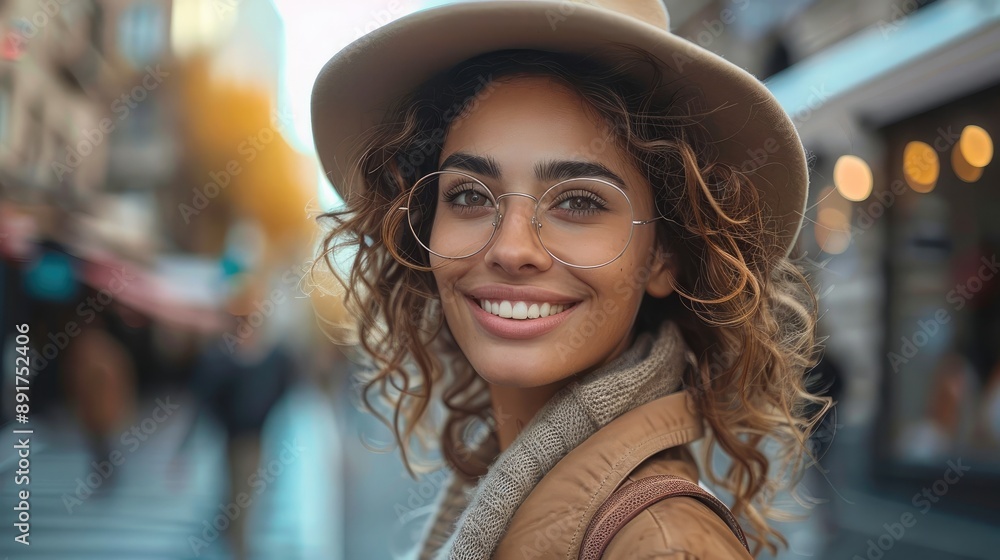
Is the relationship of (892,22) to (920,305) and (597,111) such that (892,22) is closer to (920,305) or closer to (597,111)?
(920,305)

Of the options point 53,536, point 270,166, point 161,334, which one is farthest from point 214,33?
point 53,536

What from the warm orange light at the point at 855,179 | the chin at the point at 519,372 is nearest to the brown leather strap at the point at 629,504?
the chin at the point at 519,372

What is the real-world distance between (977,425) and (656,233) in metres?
5.72

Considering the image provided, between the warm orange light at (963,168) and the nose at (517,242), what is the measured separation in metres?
6.11

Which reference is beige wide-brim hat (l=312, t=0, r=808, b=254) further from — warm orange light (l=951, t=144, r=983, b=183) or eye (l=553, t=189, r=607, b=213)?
warm orange light (l=951, t=144, r=983, b=183)

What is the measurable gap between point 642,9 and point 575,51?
218 millimetres

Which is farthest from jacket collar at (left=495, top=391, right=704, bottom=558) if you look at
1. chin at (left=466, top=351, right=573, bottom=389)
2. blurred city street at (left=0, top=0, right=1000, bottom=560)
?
blurred city street at (left=0, top=0, right=1000, bottom=560)

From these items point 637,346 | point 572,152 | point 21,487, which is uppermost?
point 572,152

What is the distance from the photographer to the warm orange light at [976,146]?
239 inches

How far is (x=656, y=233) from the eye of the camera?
175cm

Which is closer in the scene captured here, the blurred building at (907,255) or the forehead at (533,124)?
the forehead at (533,124)

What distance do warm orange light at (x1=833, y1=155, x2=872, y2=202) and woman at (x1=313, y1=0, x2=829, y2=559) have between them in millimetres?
6390

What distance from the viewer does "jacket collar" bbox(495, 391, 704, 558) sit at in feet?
4.17

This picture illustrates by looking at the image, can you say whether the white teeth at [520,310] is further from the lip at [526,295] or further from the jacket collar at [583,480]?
the jacket collar at [583,480]
